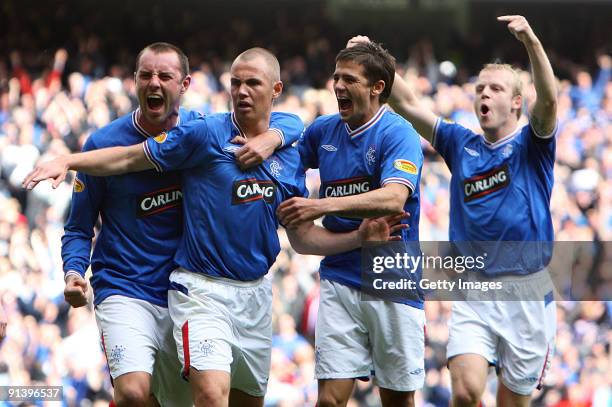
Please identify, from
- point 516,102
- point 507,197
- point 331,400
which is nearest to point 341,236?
point 331,400

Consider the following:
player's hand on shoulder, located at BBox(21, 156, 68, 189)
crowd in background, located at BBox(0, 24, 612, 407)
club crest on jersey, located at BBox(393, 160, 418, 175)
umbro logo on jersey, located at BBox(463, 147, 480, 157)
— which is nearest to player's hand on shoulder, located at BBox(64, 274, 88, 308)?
player's hand on shoulder, located at BBox(21, 156, 68, 189)

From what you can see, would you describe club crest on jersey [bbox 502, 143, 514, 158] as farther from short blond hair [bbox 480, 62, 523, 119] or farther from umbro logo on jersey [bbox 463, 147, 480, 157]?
short blond hair [bbox 480, 62, 523, 119]

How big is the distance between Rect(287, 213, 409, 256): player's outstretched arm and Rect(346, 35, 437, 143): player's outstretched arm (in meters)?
1.19

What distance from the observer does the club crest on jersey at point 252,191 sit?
577 centimetres

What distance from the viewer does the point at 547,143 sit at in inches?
264

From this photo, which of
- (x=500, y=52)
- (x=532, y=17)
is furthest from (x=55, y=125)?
(x=532, y=17)

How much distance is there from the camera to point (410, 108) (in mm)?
6891

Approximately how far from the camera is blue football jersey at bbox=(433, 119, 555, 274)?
6590 mm

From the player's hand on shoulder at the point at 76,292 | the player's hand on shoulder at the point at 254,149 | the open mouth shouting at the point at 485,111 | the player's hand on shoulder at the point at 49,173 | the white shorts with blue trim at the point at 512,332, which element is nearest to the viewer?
the player's hand on shoulder at the point at 49,173

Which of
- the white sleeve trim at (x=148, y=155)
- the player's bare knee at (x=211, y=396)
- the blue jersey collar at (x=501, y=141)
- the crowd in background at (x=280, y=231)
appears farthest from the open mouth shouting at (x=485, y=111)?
the crowd in background at (x=280, y=231)

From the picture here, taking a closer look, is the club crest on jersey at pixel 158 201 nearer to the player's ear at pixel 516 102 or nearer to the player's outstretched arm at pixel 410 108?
the player's outstretched arm at pixel 410 108

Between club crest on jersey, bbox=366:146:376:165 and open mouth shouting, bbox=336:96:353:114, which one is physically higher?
open mouth shouting, bbox=336:96:353:114

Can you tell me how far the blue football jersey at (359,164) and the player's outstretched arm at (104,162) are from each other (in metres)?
1.03

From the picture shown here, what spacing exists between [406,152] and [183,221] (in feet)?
4.23
